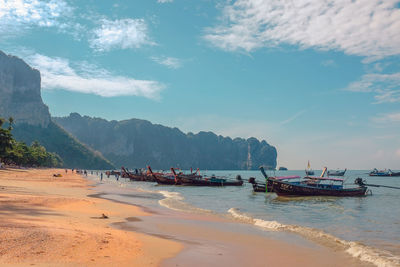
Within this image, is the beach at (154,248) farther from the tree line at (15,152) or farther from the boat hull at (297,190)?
the tree line at (15,152)

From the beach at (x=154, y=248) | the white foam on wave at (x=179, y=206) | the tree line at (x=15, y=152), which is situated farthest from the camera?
the tree line at (x=15, y=152)

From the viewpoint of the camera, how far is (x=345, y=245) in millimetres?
11695

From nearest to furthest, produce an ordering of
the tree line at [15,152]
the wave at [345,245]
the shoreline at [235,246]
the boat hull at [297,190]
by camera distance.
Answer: the shoreline at [235,246] → the wave at [345,245] → the boat hull at [297,190] → the tree line at [15,152]

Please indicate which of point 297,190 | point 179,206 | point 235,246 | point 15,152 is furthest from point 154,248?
point 15,152

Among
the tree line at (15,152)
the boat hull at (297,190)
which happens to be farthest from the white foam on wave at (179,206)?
the tree line at (15,152)

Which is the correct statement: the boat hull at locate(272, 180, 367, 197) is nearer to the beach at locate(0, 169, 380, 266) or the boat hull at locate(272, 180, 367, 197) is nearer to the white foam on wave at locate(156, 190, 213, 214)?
the white foam on wave at locate(156, 190, 213, 214)

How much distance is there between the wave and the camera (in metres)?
9.53

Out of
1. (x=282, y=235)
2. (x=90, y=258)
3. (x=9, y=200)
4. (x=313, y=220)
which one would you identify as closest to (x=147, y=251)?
(x=90, y=258)

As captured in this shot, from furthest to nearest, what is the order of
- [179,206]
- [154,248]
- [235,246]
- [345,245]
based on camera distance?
[179,206], [345,245], [235,246], [154,248]

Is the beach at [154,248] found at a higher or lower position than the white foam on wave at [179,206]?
higher

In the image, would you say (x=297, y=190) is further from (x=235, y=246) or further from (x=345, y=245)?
(x=235, y=246)

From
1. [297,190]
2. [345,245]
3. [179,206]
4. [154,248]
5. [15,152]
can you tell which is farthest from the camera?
[15,152]

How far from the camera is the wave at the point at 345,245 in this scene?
31.3 ft

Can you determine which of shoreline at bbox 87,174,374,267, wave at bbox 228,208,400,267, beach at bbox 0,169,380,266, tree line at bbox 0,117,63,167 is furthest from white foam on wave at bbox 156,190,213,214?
tree line at bbox 0,117,63,167
